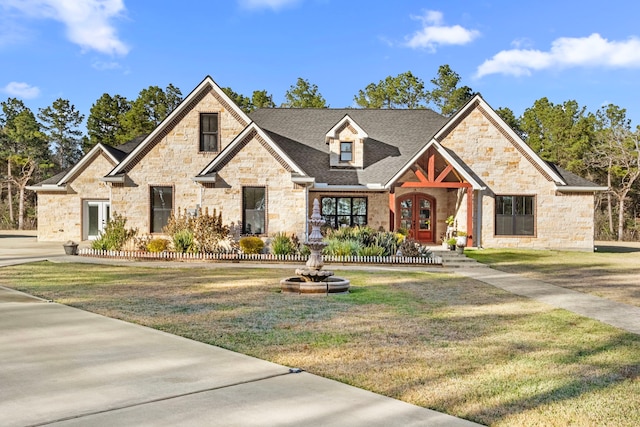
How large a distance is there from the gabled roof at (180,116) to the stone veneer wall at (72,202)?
593cm

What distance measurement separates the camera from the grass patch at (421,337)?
5.02 metres

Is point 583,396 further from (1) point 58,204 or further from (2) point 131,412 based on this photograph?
(1) point 58,204

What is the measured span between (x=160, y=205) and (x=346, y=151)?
9047 millimetres

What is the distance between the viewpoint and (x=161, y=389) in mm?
5055

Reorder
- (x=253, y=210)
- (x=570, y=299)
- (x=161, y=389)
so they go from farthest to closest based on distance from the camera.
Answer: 1. (x=253, y=210)
2. (x=570, y=299)
3. (x=161, y=389)

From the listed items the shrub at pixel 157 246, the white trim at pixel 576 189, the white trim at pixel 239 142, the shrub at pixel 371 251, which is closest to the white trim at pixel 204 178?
the white trim at pixel 239 142

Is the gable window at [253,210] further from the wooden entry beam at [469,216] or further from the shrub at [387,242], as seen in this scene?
the wooden entry beam at [469,216]

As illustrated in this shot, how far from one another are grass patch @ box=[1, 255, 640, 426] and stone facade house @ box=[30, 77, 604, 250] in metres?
9.33

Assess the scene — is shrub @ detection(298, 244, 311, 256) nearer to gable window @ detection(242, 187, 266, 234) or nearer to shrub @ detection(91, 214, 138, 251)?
gable window @ detection(242, 187, 266, 234)

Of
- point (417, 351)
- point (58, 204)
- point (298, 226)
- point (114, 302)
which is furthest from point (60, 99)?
point (417, 351)

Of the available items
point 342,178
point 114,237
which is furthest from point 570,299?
point 114,237

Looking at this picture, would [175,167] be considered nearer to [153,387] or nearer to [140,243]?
[140,243]

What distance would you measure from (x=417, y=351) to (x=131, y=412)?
142 inches

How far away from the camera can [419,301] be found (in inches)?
426
